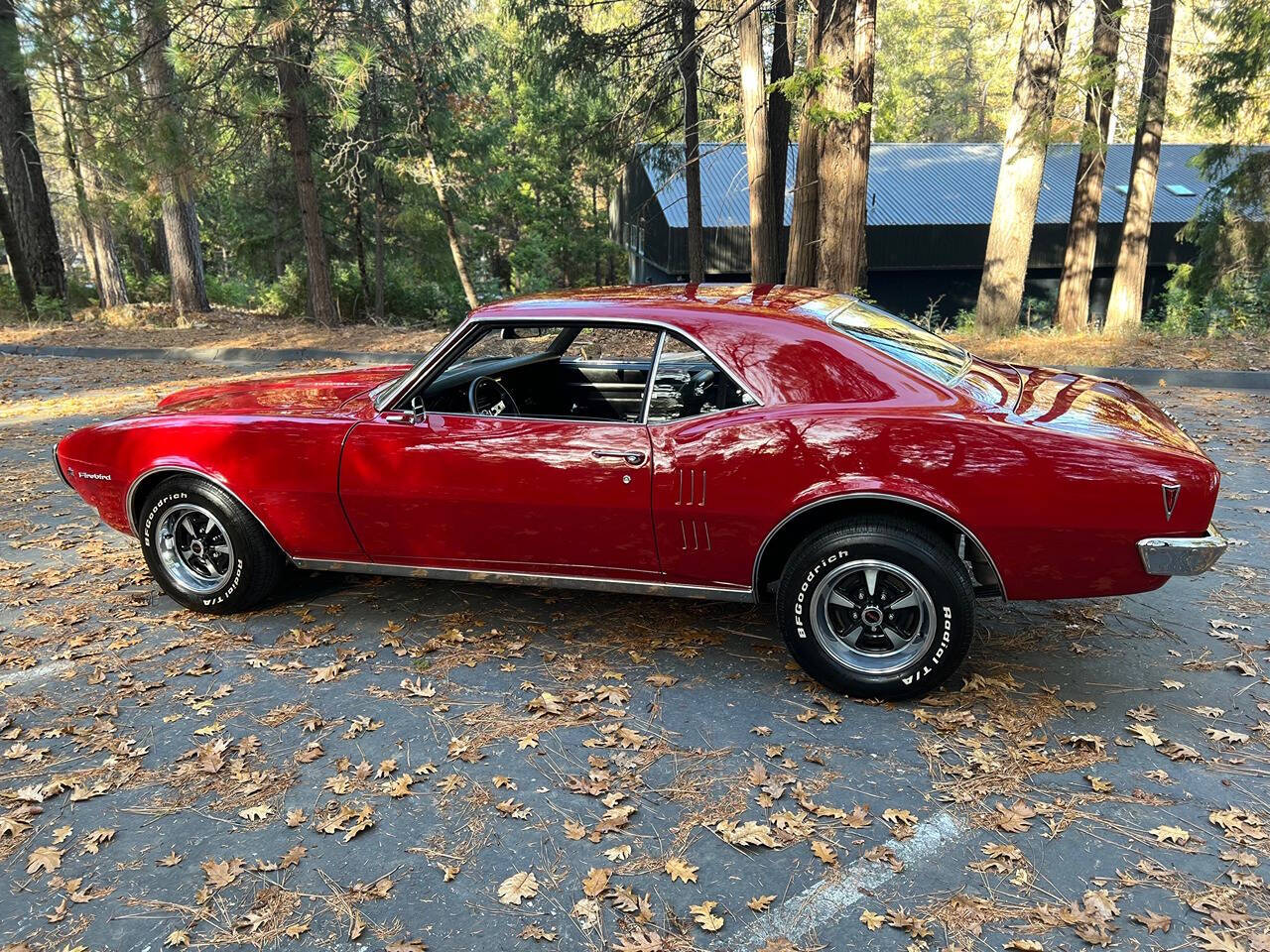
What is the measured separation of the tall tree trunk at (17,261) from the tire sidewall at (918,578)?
19.0 metres

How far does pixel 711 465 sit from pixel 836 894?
66.7 inches

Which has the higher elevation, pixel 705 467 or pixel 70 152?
pixel 70 152

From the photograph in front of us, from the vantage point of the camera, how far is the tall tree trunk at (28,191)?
1708 cm

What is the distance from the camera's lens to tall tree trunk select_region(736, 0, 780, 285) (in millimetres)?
11414

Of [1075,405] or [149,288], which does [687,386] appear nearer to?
[1075,405]

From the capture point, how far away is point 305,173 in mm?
15039

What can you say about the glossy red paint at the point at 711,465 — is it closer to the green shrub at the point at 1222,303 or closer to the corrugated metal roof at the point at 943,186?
the green shrub at the point at 1222,303

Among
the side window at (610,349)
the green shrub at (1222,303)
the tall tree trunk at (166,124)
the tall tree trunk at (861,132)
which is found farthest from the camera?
the green shrub at (1222,303)

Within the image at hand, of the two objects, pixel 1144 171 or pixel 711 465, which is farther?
pixel 1144 171

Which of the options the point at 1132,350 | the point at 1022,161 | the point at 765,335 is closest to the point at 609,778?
the point at 765,335

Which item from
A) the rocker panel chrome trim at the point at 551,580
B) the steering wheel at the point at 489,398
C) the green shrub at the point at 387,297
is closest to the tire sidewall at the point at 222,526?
the rocker panel chrome trim at the point at 551,580

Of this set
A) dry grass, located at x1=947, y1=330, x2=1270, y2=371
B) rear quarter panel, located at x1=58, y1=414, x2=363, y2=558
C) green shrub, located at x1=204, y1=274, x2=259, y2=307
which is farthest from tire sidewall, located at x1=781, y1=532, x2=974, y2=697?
green shrub, located at x1=204, y1=274, x2=259, y2=307

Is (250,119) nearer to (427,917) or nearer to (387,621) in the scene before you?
(387,621)

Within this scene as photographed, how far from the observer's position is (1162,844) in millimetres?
2881
